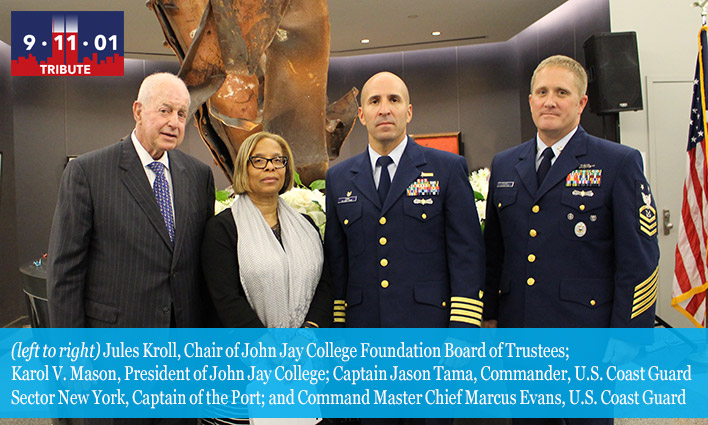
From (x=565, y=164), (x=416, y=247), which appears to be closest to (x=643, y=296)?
(x=565, y=164)

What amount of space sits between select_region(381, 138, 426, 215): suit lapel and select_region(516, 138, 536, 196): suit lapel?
0.37m

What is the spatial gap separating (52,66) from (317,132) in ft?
13.5

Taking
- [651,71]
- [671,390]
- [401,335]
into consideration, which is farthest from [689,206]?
[401,335]

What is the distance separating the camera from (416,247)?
1853mm

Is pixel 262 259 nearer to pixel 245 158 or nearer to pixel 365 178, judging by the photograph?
pixel 245 158

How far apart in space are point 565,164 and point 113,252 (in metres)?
1.55

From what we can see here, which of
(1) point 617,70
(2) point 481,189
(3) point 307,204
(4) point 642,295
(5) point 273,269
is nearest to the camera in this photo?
(4) point 642,295

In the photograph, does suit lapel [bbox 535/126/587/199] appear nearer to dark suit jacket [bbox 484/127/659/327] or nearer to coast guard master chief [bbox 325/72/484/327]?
dark suit jacket [bbox 484/127/659/327]

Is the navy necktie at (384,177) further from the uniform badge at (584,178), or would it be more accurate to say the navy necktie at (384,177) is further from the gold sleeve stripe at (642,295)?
the gold sleeve stripe at (642,295)

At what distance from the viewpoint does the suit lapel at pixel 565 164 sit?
1.88 m

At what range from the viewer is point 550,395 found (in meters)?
1.85

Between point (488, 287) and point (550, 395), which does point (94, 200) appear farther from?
point (550, 395)

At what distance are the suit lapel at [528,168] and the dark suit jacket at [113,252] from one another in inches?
47.7

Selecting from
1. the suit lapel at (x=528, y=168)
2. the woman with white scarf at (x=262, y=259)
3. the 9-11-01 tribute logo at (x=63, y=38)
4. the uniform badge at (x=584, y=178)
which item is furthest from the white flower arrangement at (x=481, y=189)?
the 9-11-01 tribute logo at (x=63, y=38)
